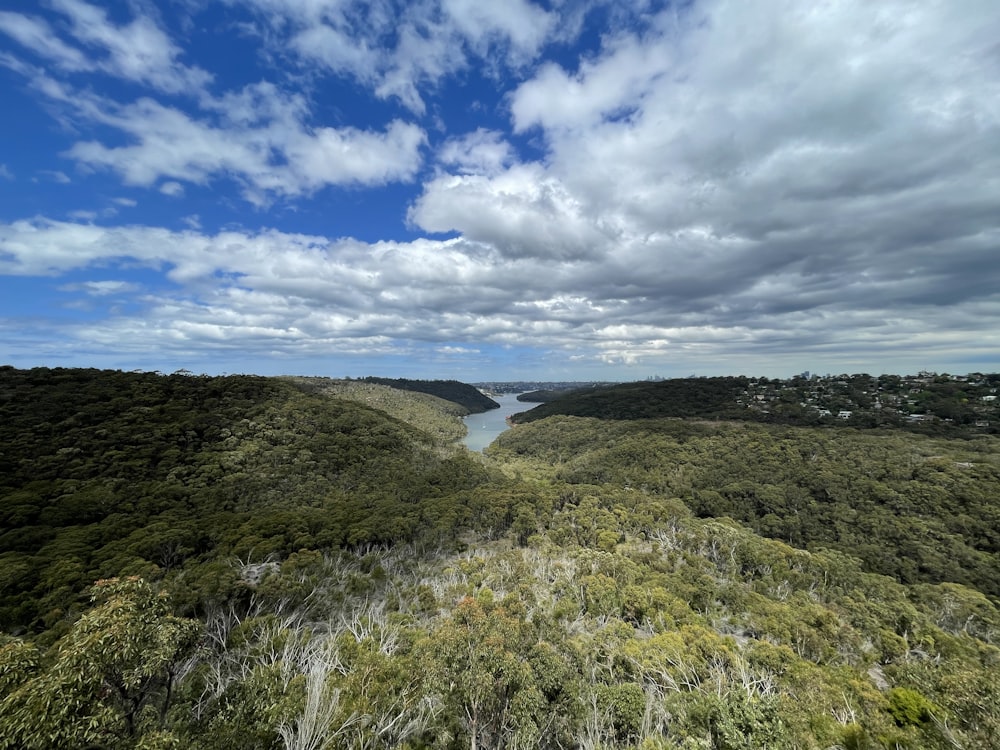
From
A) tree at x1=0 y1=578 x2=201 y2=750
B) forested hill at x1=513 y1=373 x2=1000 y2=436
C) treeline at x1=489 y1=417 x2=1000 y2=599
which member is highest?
tree at x1=0 y1=578 x2=201 y2=750

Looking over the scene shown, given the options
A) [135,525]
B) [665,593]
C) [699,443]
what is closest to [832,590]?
[665,593]

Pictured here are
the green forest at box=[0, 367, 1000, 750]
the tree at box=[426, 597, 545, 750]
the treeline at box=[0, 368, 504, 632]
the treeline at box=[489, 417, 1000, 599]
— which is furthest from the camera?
the treeline at box=[489, 417, 1000, 599]

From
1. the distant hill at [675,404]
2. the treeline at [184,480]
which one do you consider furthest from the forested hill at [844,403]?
the treeline at [184,480]

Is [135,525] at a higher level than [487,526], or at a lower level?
higher

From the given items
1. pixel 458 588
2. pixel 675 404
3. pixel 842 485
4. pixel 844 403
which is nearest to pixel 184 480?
A: pixel 458 588

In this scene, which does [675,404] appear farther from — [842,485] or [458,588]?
[458,588]

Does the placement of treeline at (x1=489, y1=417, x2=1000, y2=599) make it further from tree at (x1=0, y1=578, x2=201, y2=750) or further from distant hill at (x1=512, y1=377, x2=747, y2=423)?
tree at (x1=0, y1=578, x2=201, y2=750)

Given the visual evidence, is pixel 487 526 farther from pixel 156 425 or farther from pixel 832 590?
pixel 156 425

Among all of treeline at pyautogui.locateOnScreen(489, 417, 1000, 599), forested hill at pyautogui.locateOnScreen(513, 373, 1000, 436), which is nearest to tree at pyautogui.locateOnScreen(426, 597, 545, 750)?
treeline at pyautogui.locateOnScreen(489, 417, 1000, 599)
